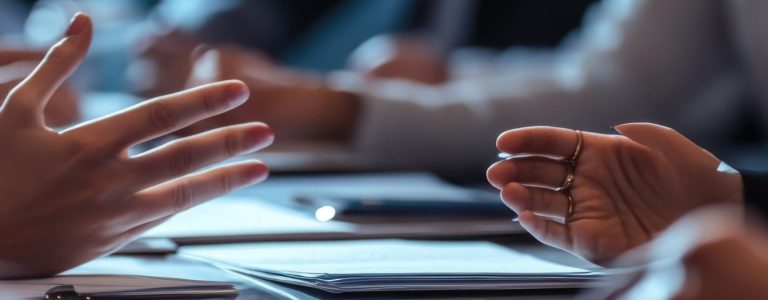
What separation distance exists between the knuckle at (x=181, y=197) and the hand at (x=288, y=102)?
0.65 metres

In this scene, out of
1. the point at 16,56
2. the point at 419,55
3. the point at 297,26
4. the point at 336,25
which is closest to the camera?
the point at 16,56

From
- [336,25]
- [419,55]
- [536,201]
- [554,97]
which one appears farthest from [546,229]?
[336,25]

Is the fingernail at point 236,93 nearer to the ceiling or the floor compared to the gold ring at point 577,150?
nearer to the ceiling

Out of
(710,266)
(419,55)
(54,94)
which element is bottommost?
(710,266)

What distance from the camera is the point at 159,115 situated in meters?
0.50

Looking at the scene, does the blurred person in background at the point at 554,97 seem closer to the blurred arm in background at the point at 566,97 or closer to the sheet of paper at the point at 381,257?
the blurred arm in background at the point at 566,97

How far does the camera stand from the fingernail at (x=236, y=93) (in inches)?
20.0

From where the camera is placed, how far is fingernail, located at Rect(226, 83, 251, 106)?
51cm

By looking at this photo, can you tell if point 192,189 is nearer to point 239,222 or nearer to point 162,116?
point 162,116

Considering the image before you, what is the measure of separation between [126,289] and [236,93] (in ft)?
0.38

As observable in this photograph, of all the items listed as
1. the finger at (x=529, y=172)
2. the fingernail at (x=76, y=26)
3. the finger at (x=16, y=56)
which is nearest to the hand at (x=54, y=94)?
the finger at (x=16, y=56)

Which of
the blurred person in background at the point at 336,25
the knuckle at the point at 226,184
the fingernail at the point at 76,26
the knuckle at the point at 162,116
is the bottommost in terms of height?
the knuckle at the point at 226,184

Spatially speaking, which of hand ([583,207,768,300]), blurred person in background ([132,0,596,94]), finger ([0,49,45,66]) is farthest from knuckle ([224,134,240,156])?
blurred person in background ([132,0,596,94])

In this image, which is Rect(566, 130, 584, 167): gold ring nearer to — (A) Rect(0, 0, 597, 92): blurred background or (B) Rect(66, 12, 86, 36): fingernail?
(B) Rect(66, 12, 86, 36): fingernail
